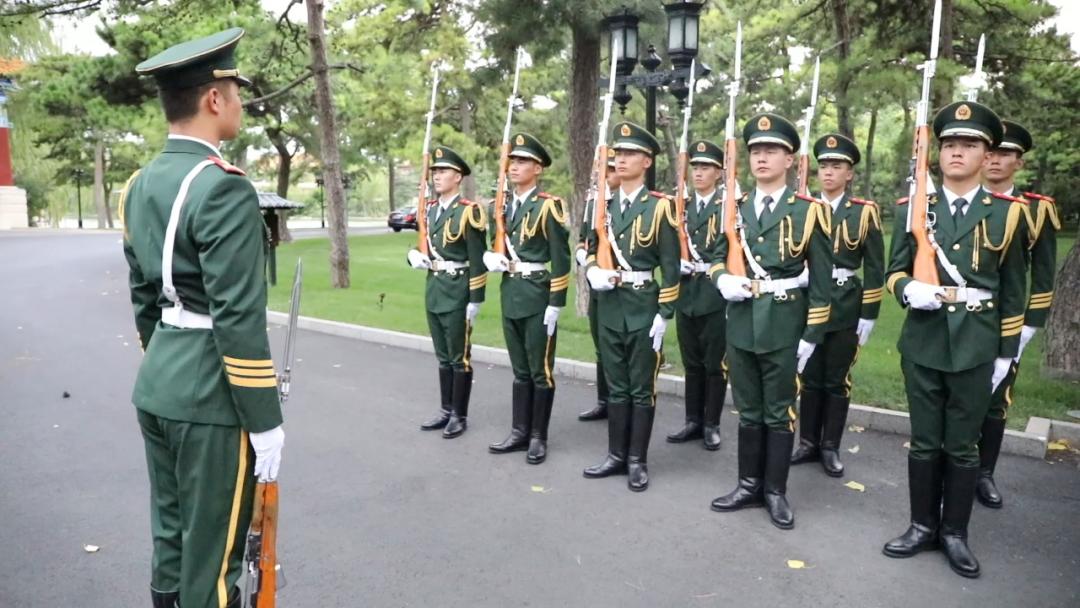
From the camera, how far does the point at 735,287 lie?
451 centimetres

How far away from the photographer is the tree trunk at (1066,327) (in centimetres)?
728

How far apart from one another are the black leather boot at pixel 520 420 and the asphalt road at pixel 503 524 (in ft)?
0.54

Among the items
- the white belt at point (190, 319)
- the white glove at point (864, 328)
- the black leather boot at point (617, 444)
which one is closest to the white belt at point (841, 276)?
the white glove at point (864, 328)

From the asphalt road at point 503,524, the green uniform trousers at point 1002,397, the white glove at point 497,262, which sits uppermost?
the white glove at point 497,262

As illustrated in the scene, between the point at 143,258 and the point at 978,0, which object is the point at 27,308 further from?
the point at 978,0

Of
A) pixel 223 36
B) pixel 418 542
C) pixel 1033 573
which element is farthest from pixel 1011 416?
pixel 223 36

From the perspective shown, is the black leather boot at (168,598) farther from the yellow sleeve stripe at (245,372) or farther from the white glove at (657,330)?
the white glove at (657,330)

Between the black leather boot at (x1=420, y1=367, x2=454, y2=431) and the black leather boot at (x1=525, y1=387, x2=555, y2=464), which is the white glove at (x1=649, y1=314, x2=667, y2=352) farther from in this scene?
the black leather boot at (x1=420, y1=367, x2=454, y2=431)

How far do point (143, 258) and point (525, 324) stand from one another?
333cm

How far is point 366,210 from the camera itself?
277 ft

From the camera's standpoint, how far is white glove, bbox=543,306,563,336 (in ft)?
17.9

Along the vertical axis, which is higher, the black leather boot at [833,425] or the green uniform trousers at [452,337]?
the green uniform trousers at [452,337]

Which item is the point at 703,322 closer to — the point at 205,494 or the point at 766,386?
the point at 766,386

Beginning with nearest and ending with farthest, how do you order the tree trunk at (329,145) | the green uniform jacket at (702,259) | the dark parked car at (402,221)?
1. the green uniform jacket at (702,259)
2. the tree trunk at (329,145)
3. the dark parked car at (402,221)
